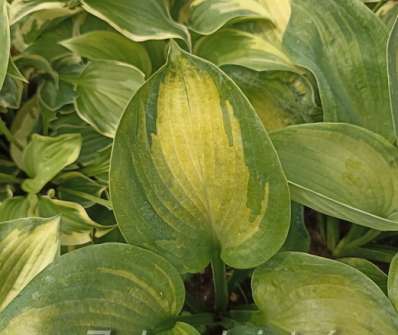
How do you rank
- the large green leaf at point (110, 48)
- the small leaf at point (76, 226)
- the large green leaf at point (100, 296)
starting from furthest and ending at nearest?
the large green leaf at point (110, 48) → the small leaf at point (76, 226) → the large green leaf at point (100, 296)

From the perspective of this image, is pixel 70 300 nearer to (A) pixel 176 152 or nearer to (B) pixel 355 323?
(A) pixel 176 152

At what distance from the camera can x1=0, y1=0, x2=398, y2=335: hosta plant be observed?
2.12 ft

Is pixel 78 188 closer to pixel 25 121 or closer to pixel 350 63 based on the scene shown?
pixel 25 121

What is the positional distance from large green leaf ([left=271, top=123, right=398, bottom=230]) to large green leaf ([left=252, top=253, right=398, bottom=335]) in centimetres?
10

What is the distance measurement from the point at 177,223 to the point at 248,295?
279mm

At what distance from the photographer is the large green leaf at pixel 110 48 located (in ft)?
3.25

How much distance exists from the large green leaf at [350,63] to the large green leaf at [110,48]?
280 millimetres

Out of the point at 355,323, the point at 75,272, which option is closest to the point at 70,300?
the point at 75,272

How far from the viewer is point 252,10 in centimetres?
94

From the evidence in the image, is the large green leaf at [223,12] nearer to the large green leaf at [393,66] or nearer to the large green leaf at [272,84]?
the large green leaf at [272,84]

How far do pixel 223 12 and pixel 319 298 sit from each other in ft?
1.52

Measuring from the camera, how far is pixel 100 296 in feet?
2.11

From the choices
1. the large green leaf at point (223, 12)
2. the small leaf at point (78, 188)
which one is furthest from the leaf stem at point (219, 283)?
the large green leaf at point (223, 12)

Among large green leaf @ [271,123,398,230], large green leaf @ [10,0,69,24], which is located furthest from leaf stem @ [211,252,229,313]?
large green leaf @ [10,0,69,24]
